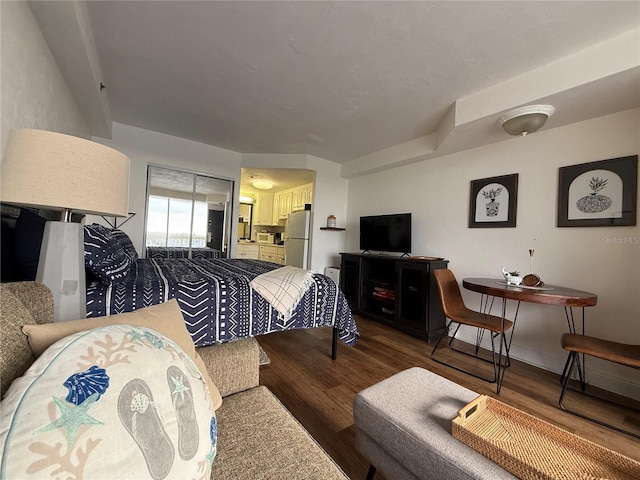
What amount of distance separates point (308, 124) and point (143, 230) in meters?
2.70

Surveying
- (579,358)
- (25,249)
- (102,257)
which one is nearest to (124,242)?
(102,257)

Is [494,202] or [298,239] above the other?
[494,202]

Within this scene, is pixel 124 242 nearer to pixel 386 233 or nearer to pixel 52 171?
pixel 52 171

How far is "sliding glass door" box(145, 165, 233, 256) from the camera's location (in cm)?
381

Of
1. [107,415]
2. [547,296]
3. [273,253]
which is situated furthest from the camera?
[273,253]

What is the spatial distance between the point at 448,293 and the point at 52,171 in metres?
2.93

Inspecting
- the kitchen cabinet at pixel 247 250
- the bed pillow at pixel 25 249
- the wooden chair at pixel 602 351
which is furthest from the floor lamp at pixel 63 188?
the kitchen cabinet at pixel 247 250

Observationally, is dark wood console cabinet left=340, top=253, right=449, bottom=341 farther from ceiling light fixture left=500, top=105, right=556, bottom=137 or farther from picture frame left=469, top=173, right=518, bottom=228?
ceiling light fixture left=500, top=105, right=556, bottom=137

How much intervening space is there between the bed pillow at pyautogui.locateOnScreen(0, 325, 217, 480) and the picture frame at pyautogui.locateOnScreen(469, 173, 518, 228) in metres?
3.19

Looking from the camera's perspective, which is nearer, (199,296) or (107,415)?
(107,415)

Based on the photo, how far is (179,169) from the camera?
155 inches

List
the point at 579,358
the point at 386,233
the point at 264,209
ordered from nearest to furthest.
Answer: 1. the point at 579,358
2. the point at 386,233
3. the point at 264,209

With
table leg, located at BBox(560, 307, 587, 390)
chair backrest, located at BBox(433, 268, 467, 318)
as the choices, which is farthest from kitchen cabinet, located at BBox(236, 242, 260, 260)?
table leg, located at BBox(560, 307, 587, 390)

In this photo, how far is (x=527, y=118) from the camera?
2160 millimetres
